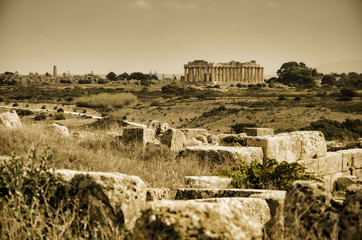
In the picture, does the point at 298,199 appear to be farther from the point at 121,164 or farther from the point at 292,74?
the point at 292,74

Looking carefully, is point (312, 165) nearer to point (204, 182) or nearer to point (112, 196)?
point (204, 182)

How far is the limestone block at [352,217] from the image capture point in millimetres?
3527

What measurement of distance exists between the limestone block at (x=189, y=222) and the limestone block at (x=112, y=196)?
0.88m

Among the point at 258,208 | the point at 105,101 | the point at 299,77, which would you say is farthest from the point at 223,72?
the point at 258,208

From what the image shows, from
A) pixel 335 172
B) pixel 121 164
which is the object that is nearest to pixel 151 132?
pixel 121 164

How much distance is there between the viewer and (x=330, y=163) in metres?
10.6

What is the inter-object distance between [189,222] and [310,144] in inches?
319

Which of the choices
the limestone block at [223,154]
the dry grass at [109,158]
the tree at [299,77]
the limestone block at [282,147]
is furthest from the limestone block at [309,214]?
the tree at [299,77]

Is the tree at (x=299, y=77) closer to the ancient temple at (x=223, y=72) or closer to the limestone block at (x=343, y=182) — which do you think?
the ancient temple at (x=223, y=72)

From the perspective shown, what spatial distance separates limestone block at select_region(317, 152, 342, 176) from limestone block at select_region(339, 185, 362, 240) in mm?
6609

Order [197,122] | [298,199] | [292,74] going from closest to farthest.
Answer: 1. [298,199]
2. [197,122]
3. [292,74]

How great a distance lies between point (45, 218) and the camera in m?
3.66

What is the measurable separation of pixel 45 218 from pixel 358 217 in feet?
9.43

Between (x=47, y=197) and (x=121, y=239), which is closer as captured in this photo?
(x=121, y=239)
